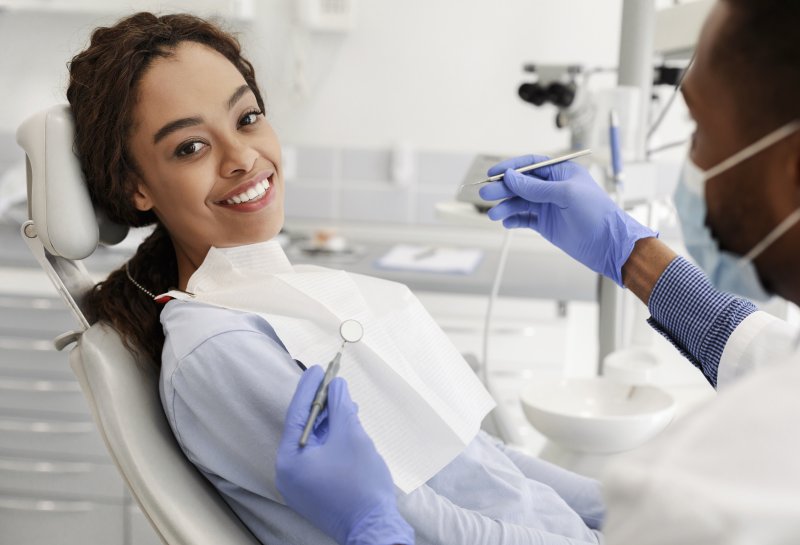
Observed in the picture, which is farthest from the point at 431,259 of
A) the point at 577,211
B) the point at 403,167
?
the point at 577,211

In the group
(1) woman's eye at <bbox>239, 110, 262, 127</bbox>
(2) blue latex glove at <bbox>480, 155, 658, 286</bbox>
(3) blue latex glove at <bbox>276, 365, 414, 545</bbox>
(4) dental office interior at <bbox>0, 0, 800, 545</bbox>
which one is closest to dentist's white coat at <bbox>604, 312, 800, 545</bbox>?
(3) blue latex glove at <bbox>276, 365, 414, 545</bbox>

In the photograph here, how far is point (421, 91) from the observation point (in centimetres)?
329

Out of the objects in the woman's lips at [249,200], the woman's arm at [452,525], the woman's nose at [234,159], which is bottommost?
the woman's arm at [452,525]

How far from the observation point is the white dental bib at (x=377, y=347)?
3.96 feet

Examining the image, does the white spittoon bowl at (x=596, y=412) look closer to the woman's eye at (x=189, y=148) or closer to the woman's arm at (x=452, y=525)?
the woman's arm at (x=452, y=525)

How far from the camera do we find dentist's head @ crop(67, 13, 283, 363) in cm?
129

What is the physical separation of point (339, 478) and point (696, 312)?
63cm

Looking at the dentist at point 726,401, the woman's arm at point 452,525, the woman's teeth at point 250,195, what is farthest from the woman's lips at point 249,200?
the woman's arm at point 452,525

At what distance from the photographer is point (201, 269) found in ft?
4.39

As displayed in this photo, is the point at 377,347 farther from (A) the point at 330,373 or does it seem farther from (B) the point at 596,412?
(B) the point at 596,412

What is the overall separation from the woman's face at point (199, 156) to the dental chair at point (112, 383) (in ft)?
0.37

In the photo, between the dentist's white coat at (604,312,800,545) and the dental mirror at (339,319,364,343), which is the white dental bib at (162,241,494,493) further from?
the dentist's white coat at (604,312,800,545)

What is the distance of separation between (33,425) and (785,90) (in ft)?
8.63

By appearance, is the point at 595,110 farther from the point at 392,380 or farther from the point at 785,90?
the point at 785,90
